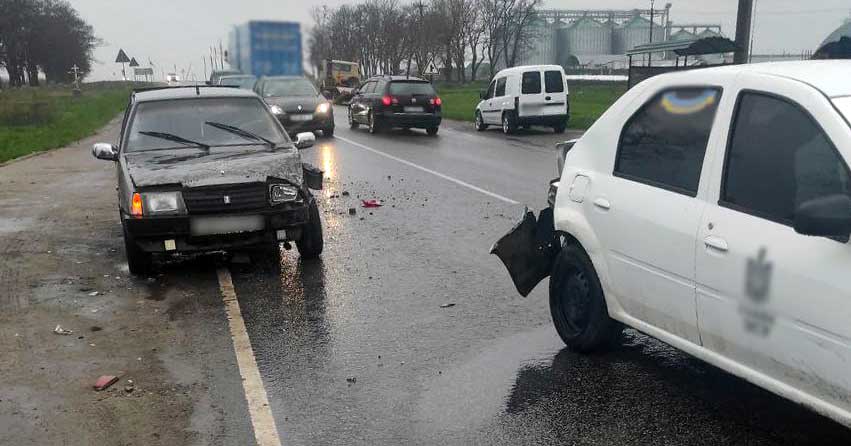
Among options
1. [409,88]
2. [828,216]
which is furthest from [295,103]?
[828,216]

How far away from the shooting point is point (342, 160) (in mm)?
16484

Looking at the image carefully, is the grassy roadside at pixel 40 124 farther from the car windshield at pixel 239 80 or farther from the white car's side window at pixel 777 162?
the white car's side window at pixel 777 162

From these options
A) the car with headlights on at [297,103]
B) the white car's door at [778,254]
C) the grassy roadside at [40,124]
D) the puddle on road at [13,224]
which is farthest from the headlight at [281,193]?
the car with headlights on at [297,103]

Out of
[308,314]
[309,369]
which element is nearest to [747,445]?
[309,369]

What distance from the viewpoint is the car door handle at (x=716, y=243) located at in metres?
3.52

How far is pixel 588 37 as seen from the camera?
127m

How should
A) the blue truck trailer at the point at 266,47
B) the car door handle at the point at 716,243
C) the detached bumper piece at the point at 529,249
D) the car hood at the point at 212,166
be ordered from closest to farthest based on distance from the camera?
the car door handle at the point at 716,243 → the detached bumper piece at the point at 529,249 → the car hood at the point at 212,166 → the blue truck trailer at the point at 266,47

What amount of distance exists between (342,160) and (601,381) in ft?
41.1

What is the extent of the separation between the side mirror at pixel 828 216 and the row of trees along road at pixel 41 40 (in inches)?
3123

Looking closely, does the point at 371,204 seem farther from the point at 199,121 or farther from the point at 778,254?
the point at 778,254

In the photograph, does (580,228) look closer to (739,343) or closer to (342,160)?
(739,343)

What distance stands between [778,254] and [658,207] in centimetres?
82

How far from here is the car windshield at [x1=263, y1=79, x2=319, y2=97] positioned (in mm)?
22172

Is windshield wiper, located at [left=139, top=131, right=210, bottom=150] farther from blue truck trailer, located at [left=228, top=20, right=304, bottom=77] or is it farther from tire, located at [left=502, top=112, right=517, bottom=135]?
blue truck trailer, located at [left=228, top=20, right=304, bottom=77]
